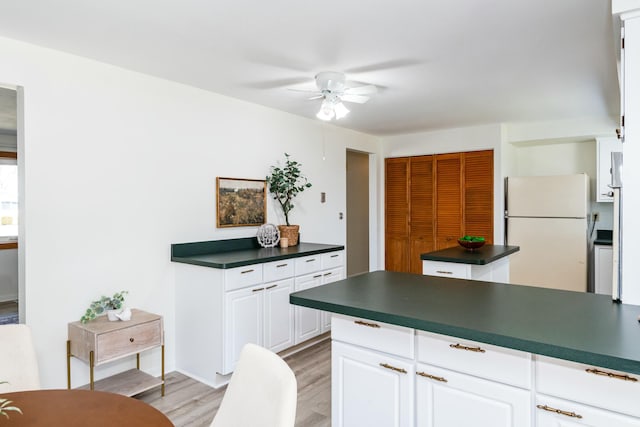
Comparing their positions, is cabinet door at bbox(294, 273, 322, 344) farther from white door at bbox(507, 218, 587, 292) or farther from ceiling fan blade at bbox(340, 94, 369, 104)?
white door at bbox(507, 218, 587, 292)

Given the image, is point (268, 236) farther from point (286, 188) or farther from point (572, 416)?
point (572, 416)

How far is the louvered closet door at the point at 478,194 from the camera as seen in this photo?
489cm

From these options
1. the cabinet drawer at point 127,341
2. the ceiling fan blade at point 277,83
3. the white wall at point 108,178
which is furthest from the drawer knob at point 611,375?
the white wall at point 108,178

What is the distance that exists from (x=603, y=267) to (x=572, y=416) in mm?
3982

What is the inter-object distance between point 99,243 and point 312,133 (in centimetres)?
259

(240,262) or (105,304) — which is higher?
(240,262)

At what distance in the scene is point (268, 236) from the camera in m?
3.80

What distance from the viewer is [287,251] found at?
3543 mm

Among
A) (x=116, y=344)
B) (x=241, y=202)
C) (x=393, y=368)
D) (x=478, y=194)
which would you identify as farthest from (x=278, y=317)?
(x=478, y=194)

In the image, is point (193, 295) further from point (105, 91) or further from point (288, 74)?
point (288, 74)

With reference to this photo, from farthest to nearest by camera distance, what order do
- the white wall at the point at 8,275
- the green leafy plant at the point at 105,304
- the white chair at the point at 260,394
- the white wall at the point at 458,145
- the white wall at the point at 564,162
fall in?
the white wall at the point at 8,275, the white wall at the point at 564,162, the white wall at the point at 458,145, the green leafy plant at the point at 105,304, the white chair at the point at 260,394


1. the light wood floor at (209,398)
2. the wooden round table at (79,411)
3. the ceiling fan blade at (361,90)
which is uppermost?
the ceiling fan blade at (361,90)

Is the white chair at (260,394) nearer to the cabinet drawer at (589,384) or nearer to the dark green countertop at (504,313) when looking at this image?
the dark green countertop at (504,313)

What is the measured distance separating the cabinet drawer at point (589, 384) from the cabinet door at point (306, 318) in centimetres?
235
